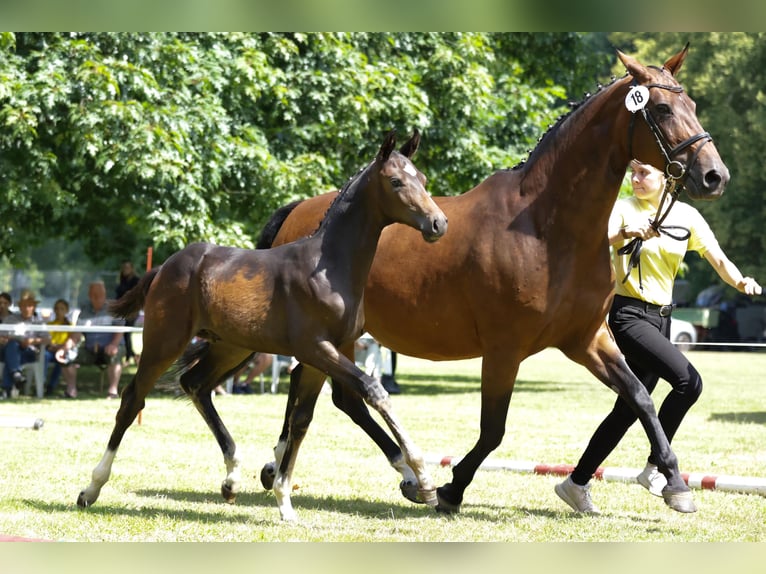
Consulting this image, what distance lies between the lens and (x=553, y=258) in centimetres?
639

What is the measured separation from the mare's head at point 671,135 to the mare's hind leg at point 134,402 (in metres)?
2.99

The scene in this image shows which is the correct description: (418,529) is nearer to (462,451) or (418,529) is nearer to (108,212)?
(462,451)

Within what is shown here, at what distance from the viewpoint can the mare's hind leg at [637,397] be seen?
6.15 meters

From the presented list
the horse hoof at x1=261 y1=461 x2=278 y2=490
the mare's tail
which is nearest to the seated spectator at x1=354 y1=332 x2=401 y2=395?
the mare's tail

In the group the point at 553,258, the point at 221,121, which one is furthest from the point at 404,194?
the point at 221,121

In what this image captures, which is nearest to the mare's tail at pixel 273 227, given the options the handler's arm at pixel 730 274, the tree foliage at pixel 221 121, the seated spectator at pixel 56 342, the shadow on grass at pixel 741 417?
the handler's arm at pixel 730 274

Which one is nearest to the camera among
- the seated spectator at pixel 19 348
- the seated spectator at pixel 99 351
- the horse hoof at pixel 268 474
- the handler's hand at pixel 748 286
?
the handler's hand at pixel 748 286

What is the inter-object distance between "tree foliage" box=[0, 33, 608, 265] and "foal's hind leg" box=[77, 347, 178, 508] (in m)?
8.14

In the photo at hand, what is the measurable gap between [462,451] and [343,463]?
157cm

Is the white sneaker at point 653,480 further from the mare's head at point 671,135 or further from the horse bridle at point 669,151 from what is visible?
the mare's head at point 671,135

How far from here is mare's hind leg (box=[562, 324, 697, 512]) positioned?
20.2ft

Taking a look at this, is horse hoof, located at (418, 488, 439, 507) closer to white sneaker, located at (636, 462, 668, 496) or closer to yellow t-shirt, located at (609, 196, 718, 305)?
white sneaker, located at (636, 462, 668, 496)

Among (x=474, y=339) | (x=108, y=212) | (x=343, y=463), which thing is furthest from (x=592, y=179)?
(x=108, y=212)
